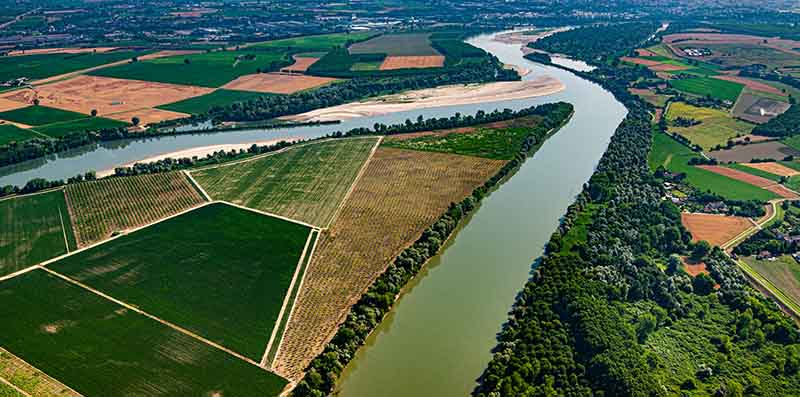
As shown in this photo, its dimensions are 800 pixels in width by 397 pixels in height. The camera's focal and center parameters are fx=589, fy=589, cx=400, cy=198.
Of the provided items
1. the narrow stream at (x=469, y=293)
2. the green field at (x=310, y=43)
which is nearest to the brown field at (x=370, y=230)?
the narrow stream at (x=469, y=293)

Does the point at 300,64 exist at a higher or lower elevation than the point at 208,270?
higher

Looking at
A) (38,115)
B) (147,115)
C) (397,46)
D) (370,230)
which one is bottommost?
(370,230)

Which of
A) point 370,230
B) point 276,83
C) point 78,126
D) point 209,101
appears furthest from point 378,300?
point 276,83

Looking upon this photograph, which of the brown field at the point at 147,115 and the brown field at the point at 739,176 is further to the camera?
the brown field at the point at 147,115

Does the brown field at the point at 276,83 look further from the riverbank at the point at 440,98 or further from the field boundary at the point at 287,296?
the field boundary at the point at 287,296

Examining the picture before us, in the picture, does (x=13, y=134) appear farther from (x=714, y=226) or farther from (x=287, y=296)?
(x=714, y=226)

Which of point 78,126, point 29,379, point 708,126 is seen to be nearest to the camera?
point 29,379

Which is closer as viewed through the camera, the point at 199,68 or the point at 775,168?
the point at 775,168
